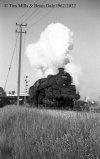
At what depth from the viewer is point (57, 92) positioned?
22.8 metres

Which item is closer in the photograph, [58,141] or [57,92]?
[58,141]

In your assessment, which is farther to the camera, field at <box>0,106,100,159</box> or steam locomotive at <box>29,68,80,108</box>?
steam locomotive at <box>29,68,80,108</box>

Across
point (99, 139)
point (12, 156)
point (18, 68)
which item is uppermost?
point (18, 68)

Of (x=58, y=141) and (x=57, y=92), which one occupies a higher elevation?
(x=57, y=92)

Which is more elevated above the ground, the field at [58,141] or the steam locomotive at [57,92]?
the steam locomotive at [57,92]

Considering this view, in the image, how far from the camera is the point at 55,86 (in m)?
23.2

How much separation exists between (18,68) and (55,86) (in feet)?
27.1

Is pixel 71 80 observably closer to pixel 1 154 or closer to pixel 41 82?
pixel 41 82

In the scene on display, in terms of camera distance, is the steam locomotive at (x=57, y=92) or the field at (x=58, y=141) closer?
the field at (x=58, y=141)

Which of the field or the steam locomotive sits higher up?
the steam locomotive

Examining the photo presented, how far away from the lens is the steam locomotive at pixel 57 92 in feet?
73.9

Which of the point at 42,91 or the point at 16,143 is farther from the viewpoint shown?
the point at 42,91

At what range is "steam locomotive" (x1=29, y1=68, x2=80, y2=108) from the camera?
2252cm

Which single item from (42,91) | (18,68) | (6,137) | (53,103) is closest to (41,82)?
(42,91)
